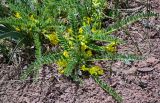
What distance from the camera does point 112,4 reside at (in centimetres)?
238

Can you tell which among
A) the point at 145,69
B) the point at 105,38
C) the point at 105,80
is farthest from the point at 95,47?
the point at 145,69

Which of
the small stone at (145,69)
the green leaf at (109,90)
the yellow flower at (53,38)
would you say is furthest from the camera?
the yellow flower at (53,38)

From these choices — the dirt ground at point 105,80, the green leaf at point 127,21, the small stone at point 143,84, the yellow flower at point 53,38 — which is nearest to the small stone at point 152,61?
the dirt ground at point 105,80

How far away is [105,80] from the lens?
1995 mm

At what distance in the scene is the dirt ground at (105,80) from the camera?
1.93 m

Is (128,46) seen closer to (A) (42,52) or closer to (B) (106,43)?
(B) (106,43)

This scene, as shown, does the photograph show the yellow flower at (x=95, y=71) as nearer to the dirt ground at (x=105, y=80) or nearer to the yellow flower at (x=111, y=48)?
the dirt ground at (x=105, y=80)

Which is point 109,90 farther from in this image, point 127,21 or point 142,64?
point 127,21

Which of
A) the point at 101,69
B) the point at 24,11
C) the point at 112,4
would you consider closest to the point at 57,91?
the point at 101,69

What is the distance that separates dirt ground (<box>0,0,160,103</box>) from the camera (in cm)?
193

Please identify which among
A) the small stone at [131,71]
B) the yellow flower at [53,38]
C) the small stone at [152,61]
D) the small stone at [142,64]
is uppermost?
the yellow flower at [53,38]

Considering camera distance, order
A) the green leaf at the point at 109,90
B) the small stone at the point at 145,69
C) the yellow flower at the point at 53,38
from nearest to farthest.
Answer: the green leaf at the point at 109,90 < the small stone at the point at 145,69 < the yellow flower at the point at 53,38

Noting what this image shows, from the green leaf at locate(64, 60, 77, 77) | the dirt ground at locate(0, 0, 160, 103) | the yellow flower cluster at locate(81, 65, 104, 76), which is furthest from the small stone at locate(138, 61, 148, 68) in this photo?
the green leaf at locate(64, 60, 77, 77)

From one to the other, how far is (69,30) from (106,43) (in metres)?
0.23
